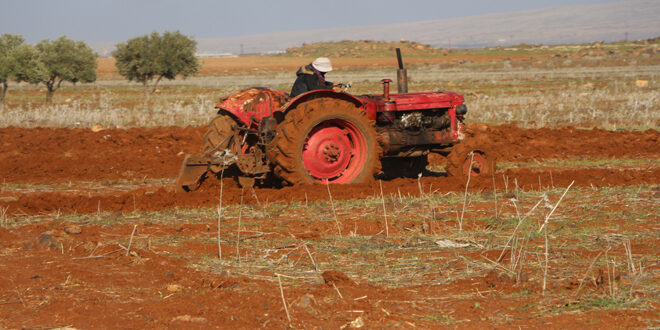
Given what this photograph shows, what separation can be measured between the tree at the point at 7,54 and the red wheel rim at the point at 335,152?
71.2 ft

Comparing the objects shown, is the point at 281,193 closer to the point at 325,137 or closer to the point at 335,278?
the point at 325,137

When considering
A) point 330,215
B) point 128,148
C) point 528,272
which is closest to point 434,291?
point 528,272

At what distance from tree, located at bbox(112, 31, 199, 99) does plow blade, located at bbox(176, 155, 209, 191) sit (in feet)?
79.4

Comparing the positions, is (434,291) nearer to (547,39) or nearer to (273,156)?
(273,156)

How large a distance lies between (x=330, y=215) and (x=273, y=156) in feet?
4.40

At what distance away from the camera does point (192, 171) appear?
9.06 meters

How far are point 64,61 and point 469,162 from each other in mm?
25201

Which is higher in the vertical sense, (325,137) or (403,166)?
(325,137)

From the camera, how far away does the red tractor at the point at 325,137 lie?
8945 mm

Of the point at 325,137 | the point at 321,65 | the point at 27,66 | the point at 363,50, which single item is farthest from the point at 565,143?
the point at 363,50

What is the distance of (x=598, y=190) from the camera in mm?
9023

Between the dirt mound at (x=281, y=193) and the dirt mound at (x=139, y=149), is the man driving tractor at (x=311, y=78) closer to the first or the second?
the dirt mound at (x=281, y=193)

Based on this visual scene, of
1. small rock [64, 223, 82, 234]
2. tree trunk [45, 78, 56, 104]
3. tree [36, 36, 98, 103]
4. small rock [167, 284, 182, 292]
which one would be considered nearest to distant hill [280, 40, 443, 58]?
tree [36, 36, 98, 103]

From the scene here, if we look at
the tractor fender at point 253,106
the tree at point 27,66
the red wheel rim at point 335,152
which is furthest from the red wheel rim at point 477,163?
the tree at point 27,66
